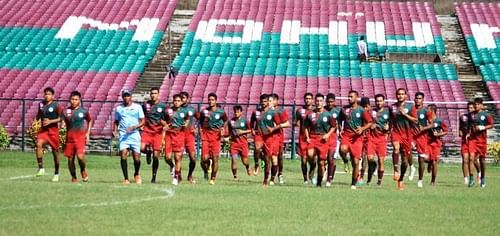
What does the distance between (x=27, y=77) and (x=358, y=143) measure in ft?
98.9

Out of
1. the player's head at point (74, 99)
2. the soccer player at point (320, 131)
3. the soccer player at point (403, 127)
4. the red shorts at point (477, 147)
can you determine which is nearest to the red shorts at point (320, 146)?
the soccer player at point (320, 131)

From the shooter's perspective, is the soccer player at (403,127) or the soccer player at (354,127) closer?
the soccer player at (354,127)

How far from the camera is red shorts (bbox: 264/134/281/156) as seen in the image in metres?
25.2

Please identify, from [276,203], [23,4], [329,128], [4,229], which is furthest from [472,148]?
[23,4]

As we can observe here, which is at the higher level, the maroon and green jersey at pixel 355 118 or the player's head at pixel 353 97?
the player's head at pixel 353 97

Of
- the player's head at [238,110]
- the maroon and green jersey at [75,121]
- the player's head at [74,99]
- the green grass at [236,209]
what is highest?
the player's head at [238,110]

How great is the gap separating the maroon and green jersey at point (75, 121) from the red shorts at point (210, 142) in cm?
373

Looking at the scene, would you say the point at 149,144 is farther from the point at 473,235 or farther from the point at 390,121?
the point at 473,235

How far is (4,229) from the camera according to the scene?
43.8ft

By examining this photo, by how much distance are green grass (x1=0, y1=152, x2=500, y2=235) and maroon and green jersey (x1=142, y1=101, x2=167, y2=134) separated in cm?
126

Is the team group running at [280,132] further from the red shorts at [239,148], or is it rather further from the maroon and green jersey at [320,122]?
the red shorts at [239,148]

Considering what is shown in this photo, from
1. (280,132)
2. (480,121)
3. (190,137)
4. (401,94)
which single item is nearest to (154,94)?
(190,137)

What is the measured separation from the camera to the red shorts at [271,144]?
25205 millimetres

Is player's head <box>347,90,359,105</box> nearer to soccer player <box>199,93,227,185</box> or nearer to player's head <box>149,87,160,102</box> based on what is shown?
soccer player <box>199,93,227,185</box>
